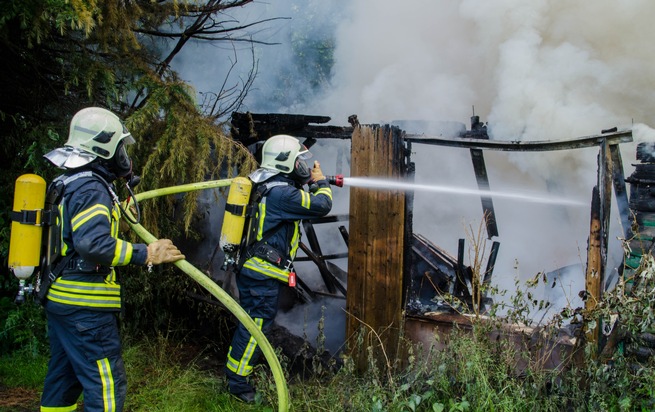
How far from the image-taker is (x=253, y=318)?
186 inches

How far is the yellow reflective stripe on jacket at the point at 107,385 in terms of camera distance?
337 centimetres

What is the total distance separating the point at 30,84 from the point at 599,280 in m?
5.67

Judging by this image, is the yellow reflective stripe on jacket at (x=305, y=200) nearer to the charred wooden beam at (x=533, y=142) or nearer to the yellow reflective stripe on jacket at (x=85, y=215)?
the charred wooden beam at (x=533, y=142)

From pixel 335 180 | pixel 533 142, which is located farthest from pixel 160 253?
pixel 533 142

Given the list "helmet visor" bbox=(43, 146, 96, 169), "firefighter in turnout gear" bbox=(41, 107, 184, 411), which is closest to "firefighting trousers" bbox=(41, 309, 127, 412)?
"firefighter in turnout gear" bbox=(41, 107, 184, 411)

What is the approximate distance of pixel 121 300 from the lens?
365cm

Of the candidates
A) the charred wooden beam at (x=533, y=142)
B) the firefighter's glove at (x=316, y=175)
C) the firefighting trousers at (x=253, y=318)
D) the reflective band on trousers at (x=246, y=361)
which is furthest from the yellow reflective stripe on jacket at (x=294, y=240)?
the charred wooden beam at (x=533, y=142)

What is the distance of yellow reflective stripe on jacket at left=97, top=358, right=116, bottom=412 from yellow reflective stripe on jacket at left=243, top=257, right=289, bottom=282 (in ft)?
5.16

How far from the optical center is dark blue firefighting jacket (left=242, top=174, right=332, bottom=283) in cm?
470

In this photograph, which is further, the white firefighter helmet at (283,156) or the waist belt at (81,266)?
the white firefighter helmet at (283,156)

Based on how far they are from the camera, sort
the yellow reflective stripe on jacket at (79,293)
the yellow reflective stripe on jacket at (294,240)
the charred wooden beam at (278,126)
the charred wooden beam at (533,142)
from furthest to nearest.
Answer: the charred wooden beam at (278,126) < the yellow reflective stripe on jacket at (294,240) < the charred wooden beam at (533,142) < the yellow reflective stripe on jacket at (79,293)

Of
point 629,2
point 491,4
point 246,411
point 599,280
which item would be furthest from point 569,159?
point 246,411

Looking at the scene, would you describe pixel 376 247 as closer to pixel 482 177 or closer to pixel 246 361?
pixel 482 177

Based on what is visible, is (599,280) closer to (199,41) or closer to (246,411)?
(246,411)
